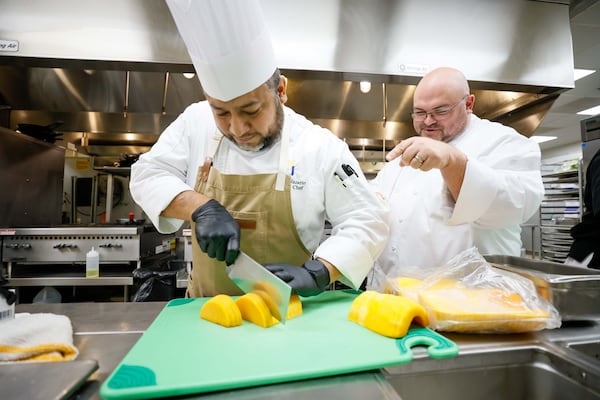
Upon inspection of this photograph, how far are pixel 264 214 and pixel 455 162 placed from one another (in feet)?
2.31

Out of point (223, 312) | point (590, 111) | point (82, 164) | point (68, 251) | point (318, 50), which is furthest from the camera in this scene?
point (590, 111)

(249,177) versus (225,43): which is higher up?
(225,43)

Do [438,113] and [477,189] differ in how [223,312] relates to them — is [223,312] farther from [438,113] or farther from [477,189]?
[438,113]

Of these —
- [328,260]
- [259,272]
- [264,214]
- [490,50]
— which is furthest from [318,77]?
[259,272]

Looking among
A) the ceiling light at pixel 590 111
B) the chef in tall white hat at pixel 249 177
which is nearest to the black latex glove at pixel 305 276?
the chef in tall white hat at pixel 249 177

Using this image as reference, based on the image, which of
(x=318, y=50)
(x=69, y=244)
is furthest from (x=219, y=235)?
(x=69, y=244)

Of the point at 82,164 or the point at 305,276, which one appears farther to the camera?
the point at 82,164

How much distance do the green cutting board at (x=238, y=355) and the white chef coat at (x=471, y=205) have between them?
447 mm

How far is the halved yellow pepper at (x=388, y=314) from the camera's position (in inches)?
30.2

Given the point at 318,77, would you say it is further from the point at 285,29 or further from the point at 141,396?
the point at 141,396

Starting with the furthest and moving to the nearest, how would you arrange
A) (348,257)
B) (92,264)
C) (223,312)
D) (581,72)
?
(581,72), (92,264), (348,257), (223,312)

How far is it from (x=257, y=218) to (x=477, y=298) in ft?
2.38

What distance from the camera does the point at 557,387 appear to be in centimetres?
72

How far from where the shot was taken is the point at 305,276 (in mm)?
984
